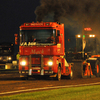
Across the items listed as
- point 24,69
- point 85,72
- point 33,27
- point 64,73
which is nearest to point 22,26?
point 33,27

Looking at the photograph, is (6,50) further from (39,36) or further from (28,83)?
(28,83)

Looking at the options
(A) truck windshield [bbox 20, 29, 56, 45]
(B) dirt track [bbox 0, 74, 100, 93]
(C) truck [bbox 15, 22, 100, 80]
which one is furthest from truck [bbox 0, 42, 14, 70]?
(B) dirt track [bbox 0, 74, 100, 93]

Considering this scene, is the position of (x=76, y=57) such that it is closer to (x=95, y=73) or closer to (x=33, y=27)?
(x=95, y=73)

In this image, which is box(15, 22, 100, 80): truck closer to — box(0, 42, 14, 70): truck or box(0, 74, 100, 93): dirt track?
box(0, 74, 100, 93): dirt track

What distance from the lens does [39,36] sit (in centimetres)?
1950

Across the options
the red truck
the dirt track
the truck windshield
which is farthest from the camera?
the truck windshield

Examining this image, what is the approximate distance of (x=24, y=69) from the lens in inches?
763

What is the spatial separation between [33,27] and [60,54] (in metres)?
2.45

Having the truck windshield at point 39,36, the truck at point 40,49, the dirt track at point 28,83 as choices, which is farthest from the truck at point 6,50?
the dirt track at point 28,83

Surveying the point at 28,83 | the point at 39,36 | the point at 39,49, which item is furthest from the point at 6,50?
the point at 28,83

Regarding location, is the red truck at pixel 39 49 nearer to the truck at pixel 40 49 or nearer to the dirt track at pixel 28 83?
the truck at pixel 40 49

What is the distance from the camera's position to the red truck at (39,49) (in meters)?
19.3

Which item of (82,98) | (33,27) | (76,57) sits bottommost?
(82,98)

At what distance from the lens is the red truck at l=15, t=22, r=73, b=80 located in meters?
19.3
